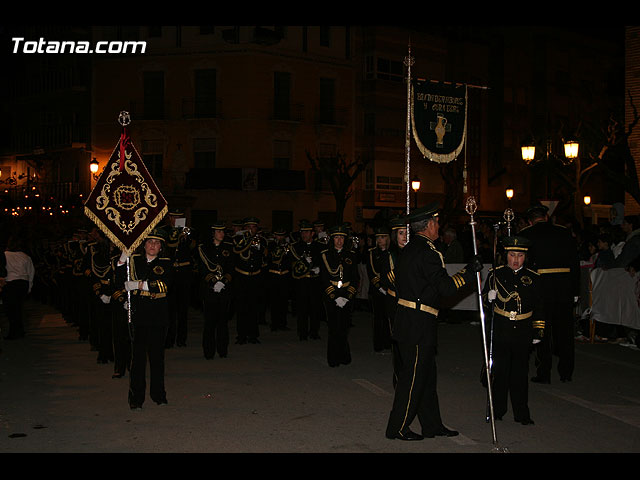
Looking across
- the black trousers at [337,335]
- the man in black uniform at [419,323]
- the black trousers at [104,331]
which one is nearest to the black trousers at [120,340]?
the black trousers at [104,331]

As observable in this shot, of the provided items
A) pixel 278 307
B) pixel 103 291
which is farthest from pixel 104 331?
pixel 278 307

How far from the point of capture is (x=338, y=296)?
39.7 feet

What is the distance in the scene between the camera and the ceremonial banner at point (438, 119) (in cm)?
1392

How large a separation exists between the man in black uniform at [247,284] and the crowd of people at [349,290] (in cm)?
3

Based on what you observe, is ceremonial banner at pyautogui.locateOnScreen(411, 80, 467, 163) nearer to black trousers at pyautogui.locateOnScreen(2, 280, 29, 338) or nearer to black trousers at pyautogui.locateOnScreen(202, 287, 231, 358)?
black trousers at pyautogui.locateOnScreen(202, 287, 231, 358)

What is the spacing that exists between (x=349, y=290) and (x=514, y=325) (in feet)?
13.0

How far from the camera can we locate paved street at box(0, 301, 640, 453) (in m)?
7.45

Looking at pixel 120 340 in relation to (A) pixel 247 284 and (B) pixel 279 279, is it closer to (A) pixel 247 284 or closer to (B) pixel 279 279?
(A) pixel 247 284

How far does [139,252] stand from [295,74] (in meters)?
34.9

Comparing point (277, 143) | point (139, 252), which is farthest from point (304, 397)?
point (277, 143)

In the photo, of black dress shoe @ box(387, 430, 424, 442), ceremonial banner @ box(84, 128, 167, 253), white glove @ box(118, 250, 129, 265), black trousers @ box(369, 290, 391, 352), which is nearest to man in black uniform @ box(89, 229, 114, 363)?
ceremonial banner @ box(84, 128, 167, 253)

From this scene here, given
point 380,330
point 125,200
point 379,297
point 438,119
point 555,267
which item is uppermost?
point 438,119

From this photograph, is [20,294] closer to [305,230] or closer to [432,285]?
[305,230]

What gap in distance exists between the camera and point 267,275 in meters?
18.8
